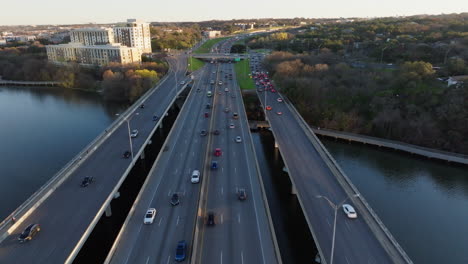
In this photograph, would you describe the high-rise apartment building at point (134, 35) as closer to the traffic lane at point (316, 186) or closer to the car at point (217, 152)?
the car at point (217, 152)

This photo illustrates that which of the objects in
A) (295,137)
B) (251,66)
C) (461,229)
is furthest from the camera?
(251,66)

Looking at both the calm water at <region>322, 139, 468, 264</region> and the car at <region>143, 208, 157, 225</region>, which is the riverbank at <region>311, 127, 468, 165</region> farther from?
the car at <region>143, 208, 157, 225</region>

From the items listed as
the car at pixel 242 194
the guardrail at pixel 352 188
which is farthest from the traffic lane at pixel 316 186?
the car at pixel 242 194

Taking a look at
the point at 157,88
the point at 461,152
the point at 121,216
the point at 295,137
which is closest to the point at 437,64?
the point at 461,152

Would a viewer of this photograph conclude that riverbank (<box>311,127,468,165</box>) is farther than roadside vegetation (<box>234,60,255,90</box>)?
No

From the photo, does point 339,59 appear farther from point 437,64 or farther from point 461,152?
point 461,152

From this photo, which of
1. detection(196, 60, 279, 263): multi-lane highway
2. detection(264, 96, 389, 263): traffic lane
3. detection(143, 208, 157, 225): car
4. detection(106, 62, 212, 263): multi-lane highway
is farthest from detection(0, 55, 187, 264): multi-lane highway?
detection(264, 96, 389, 263): traffic lane

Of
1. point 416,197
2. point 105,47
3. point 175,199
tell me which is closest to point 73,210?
point 175,199
